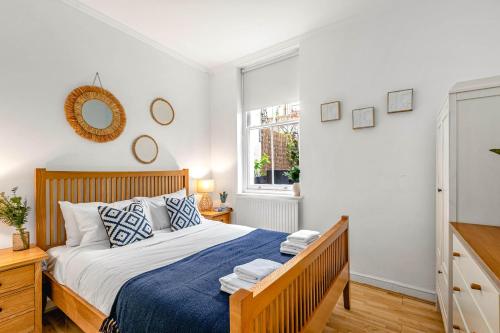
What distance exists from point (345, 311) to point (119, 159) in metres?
2.94

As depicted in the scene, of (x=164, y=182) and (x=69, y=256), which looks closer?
(x=69, y=256)

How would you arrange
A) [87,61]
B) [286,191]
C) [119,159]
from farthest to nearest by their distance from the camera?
1. [286,191]
2. [119,159]
3. [87,61]

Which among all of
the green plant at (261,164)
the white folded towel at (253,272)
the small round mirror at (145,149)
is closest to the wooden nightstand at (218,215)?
the green plant at (261,164)

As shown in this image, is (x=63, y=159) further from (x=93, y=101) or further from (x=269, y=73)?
(x=269, y=73)

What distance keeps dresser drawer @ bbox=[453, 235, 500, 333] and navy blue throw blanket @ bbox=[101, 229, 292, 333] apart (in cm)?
104

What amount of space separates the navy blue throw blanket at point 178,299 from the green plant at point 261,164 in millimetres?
2084

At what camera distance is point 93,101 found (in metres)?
2.71

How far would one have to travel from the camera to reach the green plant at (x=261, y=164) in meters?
3.90

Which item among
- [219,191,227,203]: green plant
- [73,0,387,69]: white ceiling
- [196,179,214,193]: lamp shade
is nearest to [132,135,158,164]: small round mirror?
[196,179,214,193]: lamp shade

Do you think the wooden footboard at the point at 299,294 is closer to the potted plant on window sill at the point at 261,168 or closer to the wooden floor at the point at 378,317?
the wooden floor at the point at 378,317

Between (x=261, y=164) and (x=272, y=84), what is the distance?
1.23 m

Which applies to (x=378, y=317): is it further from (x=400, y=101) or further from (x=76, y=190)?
(x=76, y=190)

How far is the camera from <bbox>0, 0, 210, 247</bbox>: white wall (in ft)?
7.22

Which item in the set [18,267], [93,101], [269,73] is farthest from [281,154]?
[18,267]
